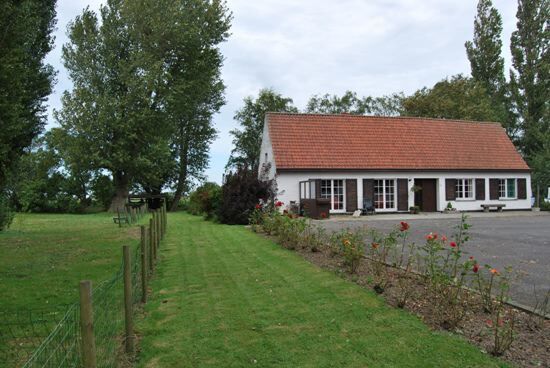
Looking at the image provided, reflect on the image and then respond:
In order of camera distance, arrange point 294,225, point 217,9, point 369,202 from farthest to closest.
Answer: point 217,9, point 369,202, point 294,225

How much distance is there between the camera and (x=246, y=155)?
168 ft

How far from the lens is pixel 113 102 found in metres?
33.1

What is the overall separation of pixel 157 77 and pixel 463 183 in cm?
2258

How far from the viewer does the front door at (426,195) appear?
94.1ft

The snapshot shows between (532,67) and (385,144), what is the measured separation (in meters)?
23.3

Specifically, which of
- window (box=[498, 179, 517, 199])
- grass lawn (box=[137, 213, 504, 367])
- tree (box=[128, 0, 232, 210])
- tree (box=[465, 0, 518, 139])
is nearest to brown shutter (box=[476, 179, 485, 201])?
window (box=[498, 179, 517, 199])

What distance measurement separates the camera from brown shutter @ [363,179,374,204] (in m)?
27.0

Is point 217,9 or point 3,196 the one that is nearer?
A: point 3,196

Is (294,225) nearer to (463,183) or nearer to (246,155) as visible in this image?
(463,183)

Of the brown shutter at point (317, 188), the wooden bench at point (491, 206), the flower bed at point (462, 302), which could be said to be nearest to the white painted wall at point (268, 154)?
the brown shutter at point (317, 188)

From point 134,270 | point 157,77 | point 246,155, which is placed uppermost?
point 157,77

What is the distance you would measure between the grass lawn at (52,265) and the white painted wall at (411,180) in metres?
11.0

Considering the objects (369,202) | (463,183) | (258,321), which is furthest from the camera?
(463,183)

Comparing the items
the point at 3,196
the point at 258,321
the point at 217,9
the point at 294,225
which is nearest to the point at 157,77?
the point at 217,9
